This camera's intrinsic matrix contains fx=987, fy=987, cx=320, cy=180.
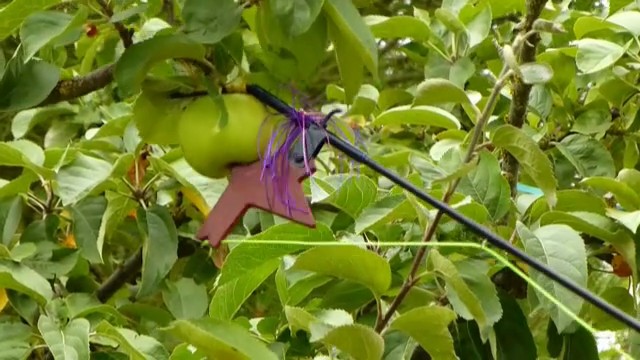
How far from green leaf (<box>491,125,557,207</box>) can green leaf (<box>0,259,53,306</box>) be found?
40 centimetres

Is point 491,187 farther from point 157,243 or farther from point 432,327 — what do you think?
point 157,243

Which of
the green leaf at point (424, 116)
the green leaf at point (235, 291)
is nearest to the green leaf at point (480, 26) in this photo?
the green leaf at point (424, 116)

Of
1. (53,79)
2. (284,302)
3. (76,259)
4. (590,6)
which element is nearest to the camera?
(53,79)

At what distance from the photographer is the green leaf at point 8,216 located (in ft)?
2.95

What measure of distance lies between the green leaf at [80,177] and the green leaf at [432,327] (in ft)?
1.11

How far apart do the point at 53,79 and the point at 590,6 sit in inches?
40.4

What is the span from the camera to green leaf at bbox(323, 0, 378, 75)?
1.72ft

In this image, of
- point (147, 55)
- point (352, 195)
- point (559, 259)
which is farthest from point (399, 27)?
point (147, 55)

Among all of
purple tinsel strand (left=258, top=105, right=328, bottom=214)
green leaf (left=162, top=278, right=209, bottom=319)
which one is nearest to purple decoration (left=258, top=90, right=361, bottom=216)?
purple tinsel strand (left=258, top=105, right=328, bottom=214)

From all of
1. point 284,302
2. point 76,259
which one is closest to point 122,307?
point 76,259

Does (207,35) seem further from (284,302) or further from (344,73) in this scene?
(284,302)

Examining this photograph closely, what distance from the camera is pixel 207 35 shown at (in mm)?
517

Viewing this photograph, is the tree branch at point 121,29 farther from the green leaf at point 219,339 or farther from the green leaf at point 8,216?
the green leaf at point 8,216

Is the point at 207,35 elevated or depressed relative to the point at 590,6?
elevated
